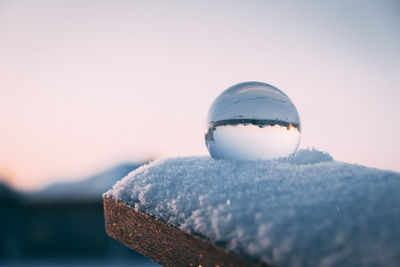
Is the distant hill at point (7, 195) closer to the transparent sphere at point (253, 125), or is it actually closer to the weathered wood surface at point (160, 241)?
the weathered wood surface at point (160, 241)

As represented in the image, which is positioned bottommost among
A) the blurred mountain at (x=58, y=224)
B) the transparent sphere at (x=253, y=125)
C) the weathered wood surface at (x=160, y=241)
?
the blurred mountain at (x=58, y=224)

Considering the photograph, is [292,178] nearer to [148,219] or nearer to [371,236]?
[371,236]

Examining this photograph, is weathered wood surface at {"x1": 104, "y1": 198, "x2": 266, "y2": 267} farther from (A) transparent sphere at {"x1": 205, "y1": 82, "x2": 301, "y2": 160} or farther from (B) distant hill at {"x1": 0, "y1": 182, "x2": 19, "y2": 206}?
(B) distant hill at {"x1": 0, "y1": 182, "x2": 19, "y2": 206}

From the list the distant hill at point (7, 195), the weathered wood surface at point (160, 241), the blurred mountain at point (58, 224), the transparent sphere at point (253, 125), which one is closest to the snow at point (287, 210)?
the weathered wood surface at point (160, 241)

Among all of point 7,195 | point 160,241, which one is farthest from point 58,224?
point 160,241

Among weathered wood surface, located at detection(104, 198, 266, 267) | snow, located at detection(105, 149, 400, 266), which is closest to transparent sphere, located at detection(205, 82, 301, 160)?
snow, located at detection(105, 149, 400, 266)

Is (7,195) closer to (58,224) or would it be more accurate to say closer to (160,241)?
(58,224)
